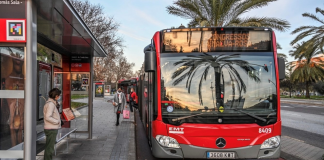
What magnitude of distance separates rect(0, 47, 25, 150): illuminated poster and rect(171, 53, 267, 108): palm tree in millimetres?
2700

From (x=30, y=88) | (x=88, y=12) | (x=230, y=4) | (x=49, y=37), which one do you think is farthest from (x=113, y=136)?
(x=88, y=12)

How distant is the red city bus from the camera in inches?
194

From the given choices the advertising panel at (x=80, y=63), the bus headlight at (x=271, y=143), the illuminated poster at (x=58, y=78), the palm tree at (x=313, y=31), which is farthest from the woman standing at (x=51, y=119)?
the palm tree at (x=313, y=31)

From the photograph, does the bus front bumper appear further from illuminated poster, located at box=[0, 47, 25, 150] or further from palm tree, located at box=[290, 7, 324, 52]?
palm tree, located at box=[290, 7, 324, 52]

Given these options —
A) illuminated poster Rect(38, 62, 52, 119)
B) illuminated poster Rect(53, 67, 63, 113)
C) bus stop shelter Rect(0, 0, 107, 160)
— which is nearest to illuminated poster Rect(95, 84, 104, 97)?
illuminated poster Rect(53, 67, 63, 113)

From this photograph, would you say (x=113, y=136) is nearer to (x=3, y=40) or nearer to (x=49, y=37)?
(x=49, y=37)

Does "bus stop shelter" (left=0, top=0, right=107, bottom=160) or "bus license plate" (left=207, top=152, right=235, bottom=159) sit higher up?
"bus stop shelter" (left=0, top=0, right=107, bottom=160)

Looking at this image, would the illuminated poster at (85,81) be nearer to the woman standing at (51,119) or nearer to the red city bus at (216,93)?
the woman standing at (51,119)

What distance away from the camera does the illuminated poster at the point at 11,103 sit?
432 centimetres

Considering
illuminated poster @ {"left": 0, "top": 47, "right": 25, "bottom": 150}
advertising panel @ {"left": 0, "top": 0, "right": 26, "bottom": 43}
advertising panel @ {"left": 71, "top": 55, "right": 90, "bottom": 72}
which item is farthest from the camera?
advertising panel @ {"left": 71, "top": 55, "right": 90, "bottom": 72}

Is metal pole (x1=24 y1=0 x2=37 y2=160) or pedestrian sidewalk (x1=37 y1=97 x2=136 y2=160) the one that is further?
pedestrian sidewalk (x1=37 y1=97 x2=136 y2=160)

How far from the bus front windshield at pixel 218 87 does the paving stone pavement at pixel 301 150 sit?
239 centimetres

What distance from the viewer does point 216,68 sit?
16.9ft

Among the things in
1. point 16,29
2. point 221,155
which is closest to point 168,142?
point 221,155
